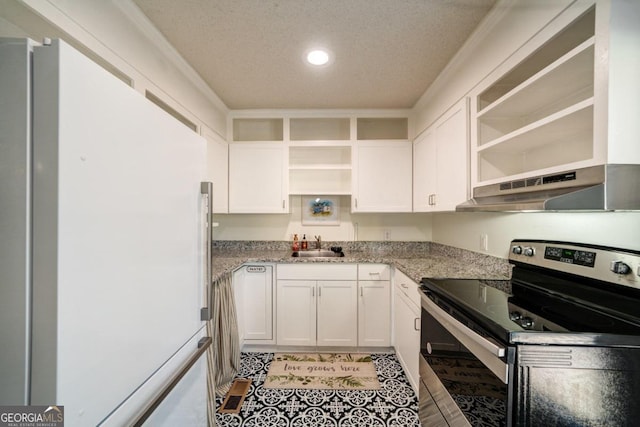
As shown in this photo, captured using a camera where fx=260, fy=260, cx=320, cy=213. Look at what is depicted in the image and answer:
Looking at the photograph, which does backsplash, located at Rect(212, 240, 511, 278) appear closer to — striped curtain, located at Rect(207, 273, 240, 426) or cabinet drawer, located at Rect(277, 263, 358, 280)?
cabinet drawer, located at Rect(277, 263, 358, 280)

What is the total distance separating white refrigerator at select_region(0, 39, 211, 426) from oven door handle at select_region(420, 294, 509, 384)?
106 centimetres

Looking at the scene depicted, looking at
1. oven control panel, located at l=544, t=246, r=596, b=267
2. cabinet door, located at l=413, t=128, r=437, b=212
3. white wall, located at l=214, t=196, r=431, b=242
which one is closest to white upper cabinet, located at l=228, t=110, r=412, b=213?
cabinet door, located at l=413, t=128, r=437, b=212

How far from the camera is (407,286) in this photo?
6.68ft

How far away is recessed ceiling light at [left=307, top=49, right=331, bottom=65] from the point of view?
5.75 ft

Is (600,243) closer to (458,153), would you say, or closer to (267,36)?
(458,153)

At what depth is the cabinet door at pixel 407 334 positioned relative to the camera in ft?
5.99

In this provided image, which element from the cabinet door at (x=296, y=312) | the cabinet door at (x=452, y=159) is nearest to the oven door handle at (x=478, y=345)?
the cabinet door at (x=452, y=159)

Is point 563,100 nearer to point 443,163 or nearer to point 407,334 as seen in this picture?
point 443,163

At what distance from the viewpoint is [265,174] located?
279 centimetres

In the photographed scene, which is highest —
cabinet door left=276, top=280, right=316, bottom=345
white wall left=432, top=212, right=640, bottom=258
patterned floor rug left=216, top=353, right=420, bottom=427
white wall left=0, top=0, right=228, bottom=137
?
white wall left=0, top=0, right=228, bottom=137

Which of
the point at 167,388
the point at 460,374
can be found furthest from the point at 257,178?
the point at 460,374

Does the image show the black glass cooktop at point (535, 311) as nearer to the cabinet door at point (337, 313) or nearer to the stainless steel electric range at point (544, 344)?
the stainless steel electric range at point (544, 344)

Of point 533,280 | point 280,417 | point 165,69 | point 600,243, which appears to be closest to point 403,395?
point 280,417

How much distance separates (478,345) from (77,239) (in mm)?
1290
